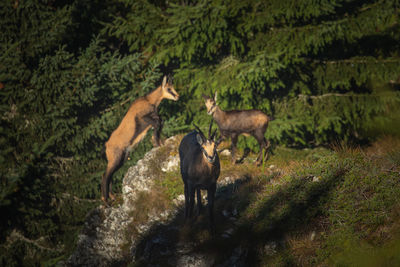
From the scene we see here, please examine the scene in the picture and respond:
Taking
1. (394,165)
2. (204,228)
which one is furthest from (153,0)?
(394,165)

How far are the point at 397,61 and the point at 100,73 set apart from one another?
394 inches

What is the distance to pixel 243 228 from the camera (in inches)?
239

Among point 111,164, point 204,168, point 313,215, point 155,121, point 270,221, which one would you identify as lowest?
point 111,164

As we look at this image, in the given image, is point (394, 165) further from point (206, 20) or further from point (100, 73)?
point (100, 73)

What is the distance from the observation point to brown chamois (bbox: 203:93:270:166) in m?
9.02

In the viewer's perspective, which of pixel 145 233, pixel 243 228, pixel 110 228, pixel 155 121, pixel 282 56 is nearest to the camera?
pixel 243 228

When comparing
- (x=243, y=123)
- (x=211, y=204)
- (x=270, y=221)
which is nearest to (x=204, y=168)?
(x=211, y=204)

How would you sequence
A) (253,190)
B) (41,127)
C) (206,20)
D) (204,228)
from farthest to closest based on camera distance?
1. (41,127)
2. (206,20)
3. (253,190)
4. (204,228)

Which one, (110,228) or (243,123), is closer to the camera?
(110,228)

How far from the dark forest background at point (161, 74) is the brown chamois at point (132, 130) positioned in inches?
35.8

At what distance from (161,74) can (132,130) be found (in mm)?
2879

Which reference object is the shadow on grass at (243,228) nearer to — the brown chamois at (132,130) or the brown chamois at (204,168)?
the brown chamois at (204,168)

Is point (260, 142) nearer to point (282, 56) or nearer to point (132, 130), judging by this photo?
point (282, 56)

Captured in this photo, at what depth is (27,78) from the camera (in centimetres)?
1118
